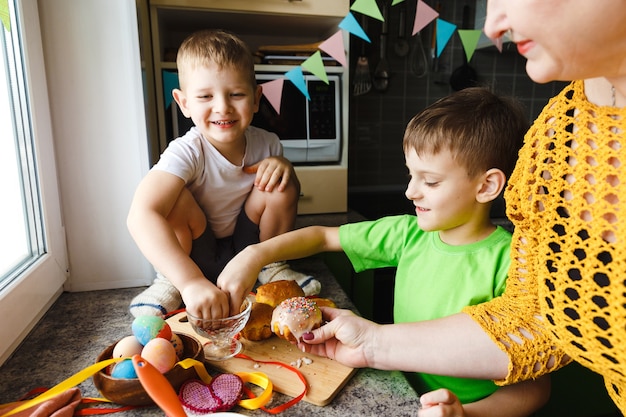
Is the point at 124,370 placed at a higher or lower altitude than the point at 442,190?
lower

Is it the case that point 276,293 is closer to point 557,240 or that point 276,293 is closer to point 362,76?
point 557,240

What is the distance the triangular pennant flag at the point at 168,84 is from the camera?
58.7 inches

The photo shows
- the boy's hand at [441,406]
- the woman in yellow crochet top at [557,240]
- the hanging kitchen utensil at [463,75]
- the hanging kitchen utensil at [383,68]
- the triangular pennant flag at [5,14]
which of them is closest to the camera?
the woman in yellow crochet top at [557,240]

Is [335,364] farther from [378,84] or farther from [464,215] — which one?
[378,84]

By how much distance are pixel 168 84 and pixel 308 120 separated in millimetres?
509

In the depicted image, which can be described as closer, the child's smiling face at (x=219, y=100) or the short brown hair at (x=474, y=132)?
the short brown hair at (x=474, y=132)

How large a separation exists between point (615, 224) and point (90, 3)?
1.06m

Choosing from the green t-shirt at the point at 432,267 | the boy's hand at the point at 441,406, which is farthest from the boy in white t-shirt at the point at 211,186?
the boy's hand at the point at 441,406

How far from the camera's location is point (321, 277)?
47.1 inches

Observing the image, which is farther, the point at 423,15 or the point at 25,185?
the point at 423,15

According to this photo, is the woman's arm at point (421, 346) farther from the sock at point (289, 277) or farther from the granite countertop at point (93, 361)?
the sock at point (289, 277)

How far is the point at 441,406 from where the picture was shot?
22.7 inches

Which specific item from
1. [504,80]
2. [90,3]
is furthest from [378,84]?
[90,3]

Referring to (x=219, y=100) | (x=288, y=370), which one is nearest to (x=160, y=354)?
(x=288, y=370)
